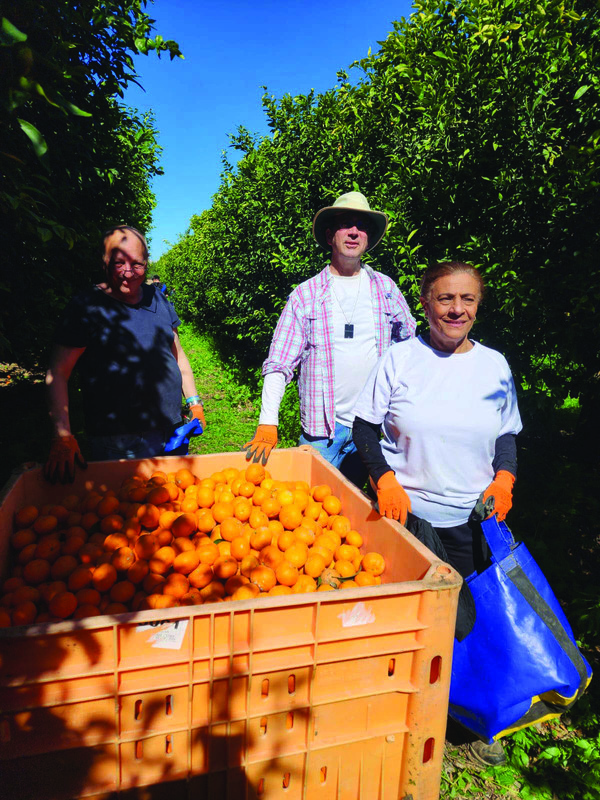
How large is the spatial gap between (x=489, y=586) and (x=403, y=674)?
538 millimetres

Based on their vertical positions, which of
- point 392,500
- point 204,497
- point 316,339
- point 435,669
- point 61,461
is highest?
point 316,339

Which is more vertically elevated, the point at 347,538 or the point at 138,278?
the point at 138,278

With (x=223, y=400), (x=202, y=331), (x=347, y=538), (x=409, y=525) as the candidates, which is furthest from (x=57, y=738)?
(x=202, y=331)

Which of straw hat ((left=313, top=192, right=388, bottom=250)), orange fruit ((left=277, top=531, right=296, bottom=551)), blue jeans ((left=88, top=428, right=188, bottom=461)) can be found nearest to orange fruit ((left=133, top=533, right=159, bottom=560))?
orange fruit ((left=277, top=531, right=296, bottom=551))

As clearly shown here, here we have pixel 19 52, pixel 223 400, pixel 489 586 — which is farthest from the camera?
pixel 223 400

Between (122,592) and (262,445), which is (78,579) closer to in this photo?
(122,592)

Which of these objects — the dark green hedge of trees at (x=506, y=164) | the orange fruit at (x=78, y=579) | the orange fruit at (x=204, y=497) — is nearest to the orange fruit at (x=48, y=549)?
the orange fruit at (x=78, y=579)

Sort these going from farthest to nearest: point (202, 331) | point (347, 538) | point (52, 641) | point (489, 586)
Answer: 1. point (202, 331)
2. point (347, 538)
3. point (489, 586)
4. point (52, 641)

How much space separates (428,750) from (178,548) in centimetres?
119

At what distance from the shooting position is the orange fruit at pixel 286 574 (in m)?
1.86

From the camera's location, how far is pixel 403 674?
1.50m

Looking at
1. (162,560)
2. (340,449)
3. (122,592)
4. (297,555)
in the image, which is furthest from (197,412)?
(122,592)

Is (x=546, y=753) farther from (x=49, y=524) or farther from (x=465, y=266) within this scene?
(x=49, y=524)

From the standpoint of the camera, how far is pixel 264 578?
1.81 meters
